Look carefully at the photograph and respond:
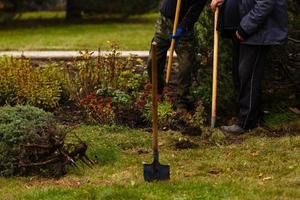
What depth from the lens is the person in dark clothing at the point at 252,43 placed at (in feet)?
23.2

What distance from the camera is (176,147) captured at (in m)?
6.86

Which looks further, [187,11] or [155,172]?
[187,11]

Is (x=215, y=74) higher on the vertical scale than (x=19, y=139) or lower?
higher

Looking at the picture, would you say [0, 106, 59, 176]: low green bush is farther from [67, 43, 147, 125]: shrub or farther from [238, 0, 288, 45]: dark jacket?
[238, 0, 288, 45]: dark jacket

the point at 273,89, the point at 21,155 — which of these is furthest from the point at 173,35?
the point at 21,155

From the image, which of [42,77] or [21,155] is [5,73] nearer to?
[42,77]

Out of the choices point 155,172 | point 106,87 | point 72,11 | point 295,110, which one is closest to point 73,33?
point 72,11

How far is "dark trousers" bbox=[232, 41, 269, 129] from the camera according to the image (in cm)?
727

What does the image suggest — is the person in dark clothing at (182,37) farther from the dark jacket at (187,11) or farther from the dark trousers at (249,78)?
the dark trousers at (249,78)

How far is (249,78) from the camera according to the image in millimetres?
7336

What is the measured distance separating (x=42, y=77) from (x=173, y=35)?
66.0 inches

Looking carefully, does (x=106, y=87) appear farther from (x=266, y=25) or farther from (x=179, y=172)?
(x=179, y=172)

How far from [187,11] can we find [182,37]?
0.29 meters

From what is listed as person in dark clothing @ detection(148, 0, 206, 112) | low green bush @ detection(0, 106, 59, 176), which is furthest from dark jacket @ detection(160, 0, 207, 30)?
low green bush @ detection(0, 106, 59, 176)
